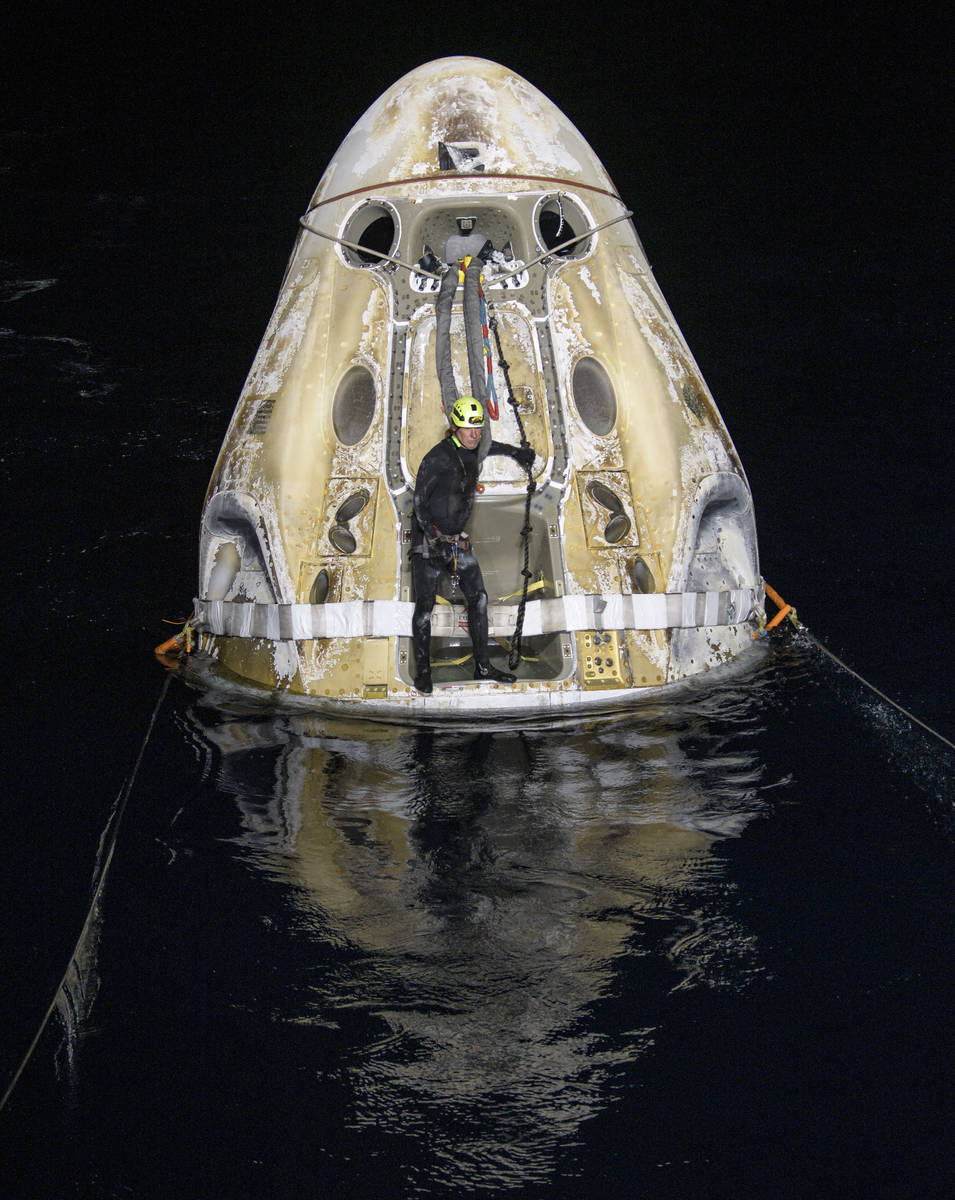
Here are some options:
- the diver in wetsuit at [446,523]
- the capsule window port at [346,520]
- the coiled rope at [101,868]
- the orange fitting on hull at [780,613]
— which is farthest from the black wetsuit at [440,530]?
the orange fitting on hull at [780,613]

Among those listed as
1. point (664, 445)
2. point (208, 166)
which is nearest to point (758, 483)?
point (664, 445)

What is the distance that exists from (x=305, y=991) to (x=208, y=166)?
17410 mm

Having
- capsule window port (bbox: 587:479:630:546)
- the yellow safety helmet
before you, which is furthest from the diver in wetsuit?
capsule window port (bbox: 587:479:630:546)

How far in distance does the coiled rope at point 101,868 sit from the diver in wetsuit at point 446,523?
4.15 feet

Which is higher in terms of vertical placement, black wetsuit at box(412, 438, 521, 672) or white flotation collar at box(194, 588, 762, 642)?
black wetsuit at box(412, 438, 521, 672)

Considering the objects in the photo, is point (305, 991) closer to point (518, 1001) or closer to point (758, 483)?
point (518, 1001)

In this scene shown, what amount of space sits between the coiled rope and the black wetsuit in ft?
4.25

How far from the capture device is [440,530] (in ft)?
20.9

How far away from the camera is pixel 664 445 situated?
6.73 meters

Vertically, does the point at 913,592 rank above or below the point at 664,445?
below

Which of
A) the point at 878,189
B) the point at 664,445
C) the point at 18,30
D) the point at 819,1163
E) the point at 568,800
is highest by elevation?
the point at 18,30

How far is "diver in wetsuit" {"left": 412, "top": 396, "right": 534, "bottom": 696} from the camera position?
250 inches

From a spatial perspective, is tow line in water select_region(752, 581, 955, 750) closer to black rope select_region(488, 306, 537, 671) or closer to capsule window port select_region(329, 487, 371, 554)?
black rope select_region(488, 306, 537, 671)

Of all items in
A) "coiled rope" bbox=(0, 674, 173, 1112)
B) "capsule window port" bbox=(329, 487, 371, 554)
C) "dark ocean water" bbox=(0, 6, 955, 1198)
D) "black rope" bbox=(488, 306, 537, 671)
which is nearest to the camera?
"dark ocean water" bbox=(0, 6, 955, 1198)
